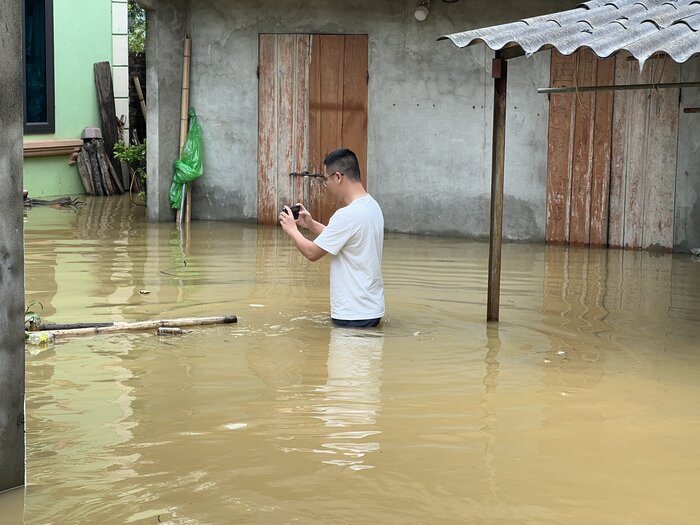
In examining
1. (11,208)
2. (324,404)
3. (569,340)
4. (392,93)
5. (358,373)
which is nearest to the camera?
(11,208)

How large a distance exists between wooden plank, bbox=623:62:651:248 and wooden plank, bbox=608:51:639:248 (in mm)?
43

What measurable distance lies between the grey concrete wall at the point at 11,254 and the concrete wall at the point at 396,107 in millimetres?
9610

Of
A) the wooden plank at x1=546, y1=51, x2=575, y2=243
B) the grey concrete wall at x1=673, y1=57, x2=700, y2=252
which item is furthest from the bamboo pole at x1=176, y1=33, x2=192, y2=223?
the grey concrete wall at x1=673, y1=57, x2=700, y2=252

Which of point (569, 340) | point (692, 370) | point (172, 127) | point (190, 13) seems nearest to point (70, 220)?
point (172, 127)

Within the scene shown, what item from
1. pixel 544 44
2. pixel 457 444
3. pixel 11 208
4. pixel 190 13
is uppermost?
pixel 190 13

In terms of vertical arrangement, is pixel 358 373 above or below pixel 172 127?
below

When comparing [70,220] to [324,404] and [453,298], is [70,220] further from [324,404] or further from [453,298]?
[324,404]

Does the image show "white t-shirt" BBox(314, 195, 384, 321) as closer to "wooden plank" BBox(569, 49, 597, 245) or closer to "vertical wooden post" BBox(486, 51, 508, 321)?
"vertical wooden post" BBox(486, 51, 508, 321)

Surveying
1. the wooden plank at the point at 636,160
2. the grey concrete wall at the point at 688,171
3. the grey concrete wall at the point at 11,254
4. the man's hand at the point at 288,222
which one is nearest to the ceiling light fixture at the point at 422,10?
the wooden plank at the point at 636,160

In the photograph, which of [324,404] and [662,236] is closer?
[324,404]

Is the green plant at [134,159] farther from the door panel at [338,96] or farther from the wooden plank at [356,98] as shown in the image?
the wooden plank at [356,98]

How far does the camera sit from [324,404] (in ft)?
20.6

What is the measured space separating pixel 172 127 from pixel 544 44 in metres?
8.54

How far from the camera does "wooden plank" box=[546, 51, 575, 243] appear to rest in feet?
43.7
